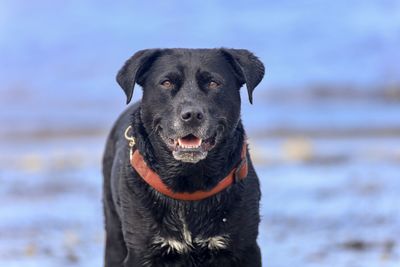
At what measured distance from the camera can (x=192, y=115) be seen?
5.99 m

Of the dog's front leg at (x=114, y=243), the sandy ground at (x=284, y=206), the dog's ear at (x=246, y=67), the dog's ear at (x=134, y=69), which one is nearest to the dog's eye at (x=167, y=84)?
the dog's ear at (x=134, y=69)

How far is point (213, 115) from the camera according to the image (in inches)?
240

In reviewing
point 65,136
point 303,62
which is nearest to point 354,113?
point 65,136

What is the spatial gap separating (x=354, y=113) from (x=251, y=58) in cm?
1826

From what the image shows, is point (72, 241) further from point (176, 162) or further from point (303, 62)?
point (303, 62)

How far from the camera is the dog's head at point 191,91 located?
6.09m

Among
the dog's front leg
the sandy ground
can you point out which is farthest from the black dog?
the sandy ground

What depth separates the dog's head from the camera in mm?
6086

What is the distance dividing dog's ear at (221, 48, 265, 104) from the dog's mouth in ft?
1.62

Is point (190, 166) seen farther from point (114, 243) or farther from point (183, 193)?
point (114, 243)

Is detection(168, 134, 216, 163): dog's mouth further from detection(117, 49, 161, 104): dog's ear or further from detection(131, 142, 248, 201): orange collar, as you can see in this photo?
detection(117, 49, 161, 104): dog's ear

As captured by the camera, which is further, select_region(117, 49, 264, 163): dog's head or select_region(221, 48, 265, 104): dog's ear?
select_region(221, 48, 265, 104): dog's ear

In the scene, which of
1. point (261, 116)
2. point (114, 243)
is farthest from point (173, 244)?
point (261, 116)

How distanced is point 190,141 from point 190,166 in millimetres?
239
